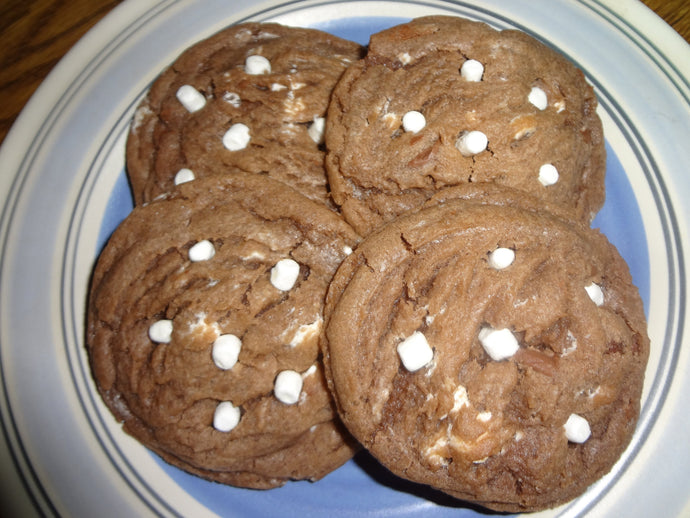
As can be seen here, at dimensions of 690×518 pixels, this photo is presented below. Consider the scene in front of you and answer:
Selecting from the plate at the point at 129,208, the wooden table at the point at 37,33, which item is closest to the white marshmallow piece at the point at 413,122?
the plate at the point at 129,208

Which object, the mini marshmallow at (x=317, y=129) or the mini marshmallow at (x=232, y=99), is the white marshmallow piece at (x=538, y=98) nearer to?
the mini marshmallow at (x=317, y=129)

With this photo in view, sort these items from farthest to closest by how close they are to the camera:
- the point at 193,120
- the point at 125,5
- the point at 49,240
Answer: the point at 125,5, the point at 49,240, the point at 193,120

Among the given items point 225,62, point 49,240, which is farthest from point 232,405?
point 225,62

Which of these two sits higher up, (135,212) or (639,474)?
(135,212)

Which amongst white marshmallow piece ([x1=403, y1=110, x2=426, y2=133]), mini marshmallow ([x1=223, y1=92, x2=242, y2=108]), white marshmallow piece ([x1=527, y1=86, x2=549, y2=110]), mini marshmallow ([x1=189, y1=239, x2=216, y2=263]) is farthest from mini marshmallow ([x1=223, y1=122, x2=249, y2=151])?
white marshmallow piece ([x1=527, y1=86, x2=549, y2=110])

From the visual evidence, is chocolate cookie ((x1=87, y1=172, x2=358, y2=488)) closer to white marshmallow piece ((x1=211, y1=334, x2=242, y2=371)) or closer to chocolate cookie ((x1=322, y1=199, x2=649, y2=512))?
white marshmallow piece ((x1=211, y1=334, x2=242, y2=371))

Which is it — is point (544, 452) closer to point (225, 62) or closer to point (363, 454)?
point (363, 454)

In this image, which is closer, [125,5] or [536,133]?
[536,133]
